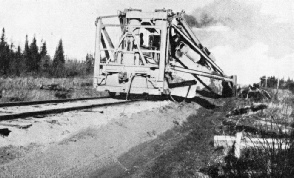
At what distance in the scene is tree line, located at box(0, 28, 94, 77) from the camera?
2314 inches

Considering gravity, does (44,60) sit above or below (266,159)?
above

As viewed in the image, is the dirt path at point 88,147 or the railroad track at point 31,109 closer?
the dirt path at point 88,147

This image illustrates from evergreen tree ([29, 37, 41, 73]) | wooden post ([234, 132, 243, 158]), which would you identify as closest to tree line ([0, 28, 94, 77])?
evergreen tree ([29, 37, 41, 73])

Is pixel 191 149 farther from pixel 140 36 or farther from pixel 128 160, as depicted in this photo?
pixel 140 36

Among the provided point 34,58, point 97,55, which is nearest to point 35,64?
point 34,58

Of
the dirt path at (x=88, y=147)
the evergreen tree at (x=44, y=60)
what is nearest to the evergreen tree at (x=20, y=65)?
the evergreen tree at (x=44, y=60)

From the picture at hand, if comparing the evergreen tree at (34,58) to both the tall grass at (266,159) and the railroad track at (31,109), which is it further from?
the tall grass at (266,159)

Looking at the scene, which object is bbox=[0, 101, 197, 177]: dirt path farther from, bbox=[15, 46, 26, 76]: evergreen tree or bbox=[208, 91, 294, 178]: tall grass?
bbox=[15, 46, 26, 76]: evergreen tree

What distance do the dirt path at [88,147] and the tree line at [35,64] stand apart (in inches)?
1821

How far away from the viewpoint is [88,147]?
5.85 m

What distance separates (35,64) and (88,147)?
73827 mm

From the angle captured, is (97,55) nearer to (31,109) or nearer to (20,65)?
(31,109)

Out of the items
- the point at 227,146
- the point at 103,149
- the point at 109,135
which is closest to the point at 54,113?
the point at 109,135

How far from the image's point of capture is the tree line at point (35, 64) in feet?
193
